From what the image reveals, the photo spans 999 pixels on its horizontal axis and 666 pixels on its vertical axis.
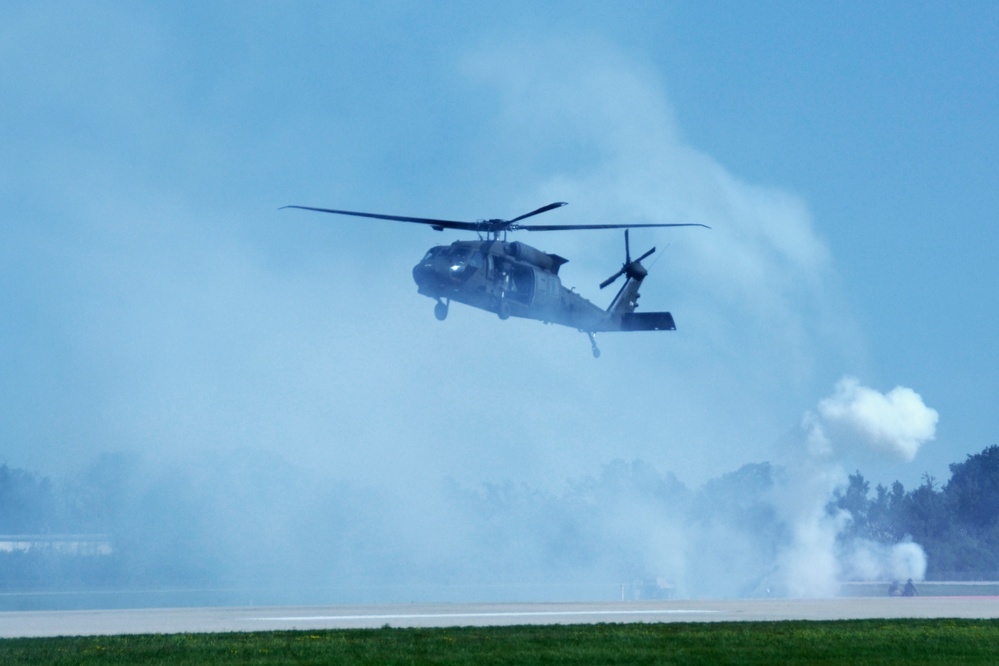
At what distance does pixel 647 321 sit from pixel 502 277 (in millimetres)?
9540

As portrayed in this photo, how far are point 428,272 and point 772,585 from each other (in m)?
55.5

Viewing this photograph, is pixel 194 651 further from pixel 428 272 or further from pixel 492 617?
pixel 428 272

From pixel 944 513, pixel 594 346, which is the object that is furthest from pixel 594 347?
pixel 944 513

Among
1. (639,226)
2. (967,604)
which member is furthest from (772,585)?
(639,226)

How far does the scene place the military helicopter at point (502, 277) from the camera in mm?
37812

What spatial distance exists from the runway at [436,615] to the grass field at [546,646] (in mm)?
2632

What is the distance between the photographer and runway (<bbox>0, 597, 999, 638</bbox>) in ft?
97.2

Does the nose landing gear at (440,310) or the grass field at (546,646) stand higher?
the nose landing gear at (440,310)

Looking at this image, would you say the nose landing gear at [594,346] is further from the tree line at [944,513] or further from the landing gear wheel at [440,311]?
the tree line at [944,513]

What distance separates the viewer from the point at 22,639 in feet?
84.8

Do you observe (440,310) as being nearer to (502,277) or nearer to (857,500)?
(502,277)

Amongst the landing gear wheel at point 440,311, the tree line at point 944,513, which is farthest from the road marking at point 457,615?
the tree line at point 944,513

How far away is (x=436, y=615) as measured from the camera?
33.8 metres

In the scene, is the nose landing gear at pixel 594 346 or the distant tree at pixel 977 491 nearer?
the nose landing gear at pixel 594 346
